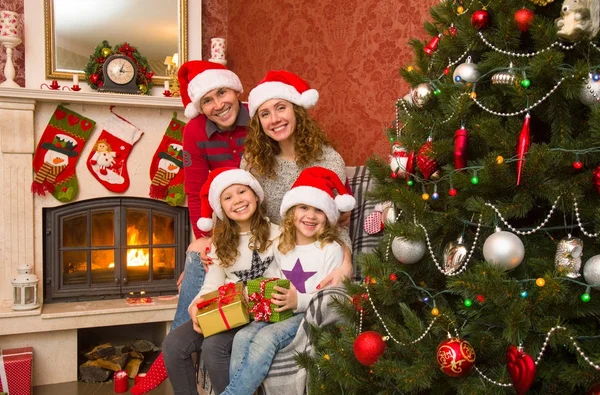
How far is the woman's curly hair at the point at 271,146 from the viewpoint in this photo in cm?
241

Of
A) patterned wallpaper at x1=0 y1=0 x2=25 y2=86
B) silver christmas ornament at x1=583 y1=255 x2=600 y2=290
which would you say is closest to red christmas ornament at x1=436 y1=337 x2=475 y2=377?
silver christmas ornament at x1=583 y1=255 x2=600 y2=290

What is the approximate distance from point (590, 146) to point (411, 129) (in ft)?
1.43

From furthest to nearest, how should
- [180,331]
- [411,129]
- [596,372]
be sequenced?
[180,331], [411,129], [596,372]

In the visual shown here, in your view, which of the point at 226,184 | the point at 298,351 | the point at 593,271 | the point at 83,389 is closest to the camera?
the point at 593,271

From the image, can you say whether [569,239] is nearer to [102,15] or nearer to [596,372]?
[596,372]

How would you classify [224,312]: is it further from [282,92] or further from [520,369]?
[520,369]

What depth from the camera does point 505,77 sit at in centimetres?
123

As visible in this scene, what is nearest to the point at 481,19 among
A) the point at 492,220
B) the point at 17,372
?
the point at 492,220

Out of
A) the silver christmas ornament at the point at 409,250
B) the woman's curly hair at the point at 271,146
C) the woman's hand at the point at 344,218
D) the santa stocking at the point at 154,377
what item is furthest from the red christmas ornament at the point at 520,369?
the santa stocking at the point at 154,377

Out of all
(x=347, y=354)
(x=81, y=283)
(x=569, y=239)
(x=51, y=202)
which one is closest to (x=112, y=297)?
(x=81, y=283)

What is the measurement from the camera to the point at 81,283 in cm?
375

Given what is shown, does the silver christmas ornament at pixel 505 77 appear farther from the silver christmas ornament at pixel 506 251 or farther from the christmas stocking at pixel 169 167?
the christmas stocking at pixel 169 167

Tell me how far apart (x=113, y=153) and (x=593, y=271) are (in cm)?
323

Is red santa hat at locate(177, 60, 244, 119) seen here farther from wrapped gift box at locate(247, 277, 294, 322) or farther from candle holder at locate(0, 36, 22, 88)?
candle holder at locate(0, 36, 22, 88)
